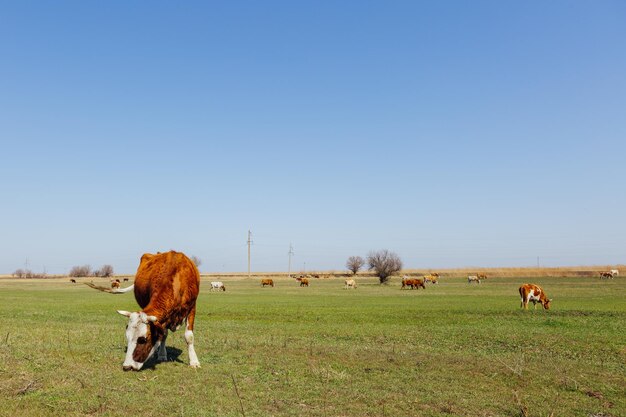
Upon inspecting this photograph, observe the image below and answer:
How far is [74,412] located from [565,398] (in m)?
9.67

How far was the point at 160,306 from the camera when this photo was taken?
11344 millimetres

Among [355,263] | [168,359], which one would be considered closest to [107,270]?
[355,263]

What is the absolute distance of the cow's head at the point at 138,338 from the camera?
10.4 metres

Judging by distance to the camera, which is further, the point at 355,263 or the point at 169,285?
the point at 355,263

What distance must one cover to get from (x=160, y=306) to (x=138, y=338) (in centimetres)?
103

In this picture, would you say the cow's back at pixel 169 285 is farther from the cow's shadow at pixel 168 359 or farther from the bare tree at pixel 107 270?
the bare tree at pixel 107 270

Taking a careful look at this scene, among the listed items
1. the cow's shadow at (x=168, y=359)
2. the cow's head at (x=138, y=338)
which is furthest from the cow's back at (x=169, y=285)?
the cow's shadow at (x=168, y=359)

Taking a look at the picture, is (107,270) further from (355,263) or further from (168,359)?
(168,359)

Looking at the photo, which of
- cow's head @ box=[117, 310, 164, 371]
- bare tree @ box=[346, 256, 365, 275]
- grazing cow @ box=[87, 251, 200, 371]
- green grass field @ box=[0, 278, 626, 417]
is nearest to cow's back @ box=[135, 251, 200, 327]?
grazing cow @ box=[87, 251, 200, 371]

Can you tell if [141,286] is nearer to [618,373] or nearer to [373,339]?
[373,339]

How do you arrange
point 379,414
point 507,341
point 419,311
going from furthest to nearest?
point 419,311
point 507,341
point 379,414

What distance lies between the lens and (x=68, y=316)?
27.0 m

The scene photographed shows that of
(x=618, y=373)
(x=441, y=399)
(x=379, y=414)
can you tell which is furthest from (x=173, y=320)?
(x=618, y=373)

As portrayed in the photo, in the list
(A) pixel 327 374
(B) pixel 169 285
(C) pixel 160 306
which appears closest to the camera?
(C) pixel 160 306
